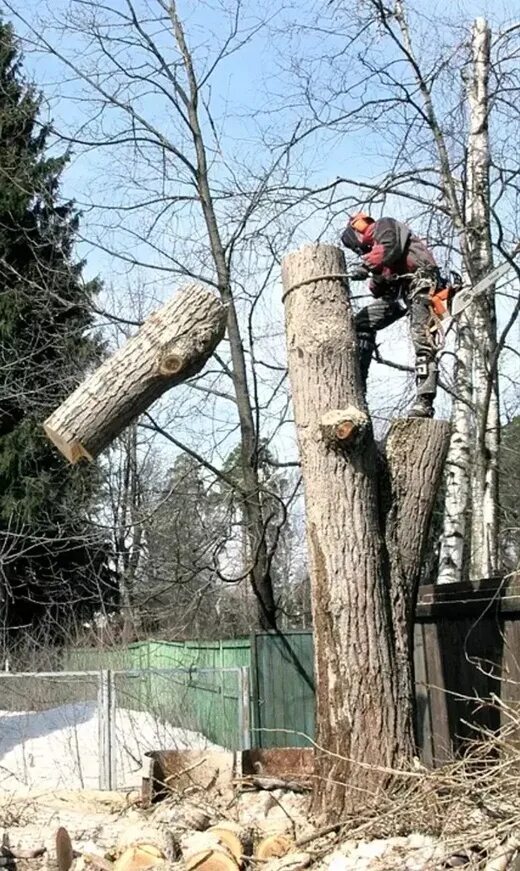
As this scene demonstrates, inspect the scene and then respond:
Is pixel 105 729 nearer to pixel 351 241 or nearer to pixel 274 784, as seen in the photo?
pixel 274 784

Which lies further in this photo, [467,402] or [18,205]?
[18,205]

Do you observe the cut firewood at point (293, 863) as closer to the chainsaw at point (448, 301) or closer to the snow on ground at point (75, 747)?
the chainsaw at point (448, 301)

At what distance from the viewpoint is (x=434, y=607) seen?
24.9ft

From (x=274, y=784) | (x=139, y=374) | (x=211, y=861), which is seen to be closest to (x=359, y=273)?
(x=139, y=374)

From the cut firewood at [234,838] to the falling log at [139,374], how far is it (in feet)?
6.58

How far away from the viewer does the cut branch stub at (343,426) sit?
20.4ft

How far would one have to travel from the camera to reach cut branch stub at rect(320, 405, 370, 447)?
6.23 meters

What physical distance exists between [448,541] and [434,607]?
3.33 meters

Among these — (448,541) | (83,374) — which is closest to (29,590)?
(83,374)

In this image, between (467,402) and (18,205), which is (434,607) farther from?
(18,205)

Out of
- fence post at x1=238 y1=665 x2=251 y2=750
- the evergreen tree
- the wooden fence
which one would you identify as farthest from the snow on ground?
the wooden fence

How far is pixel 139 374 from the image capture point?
6191 millimetres

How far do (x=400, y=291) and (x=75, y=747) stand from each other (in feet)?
23.7

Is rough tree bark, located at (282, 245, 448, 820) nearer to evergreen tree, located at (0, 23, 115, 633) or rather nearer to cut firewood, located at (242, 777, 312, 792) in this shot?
cut firewood, located at (242, 777, 312, 792)
